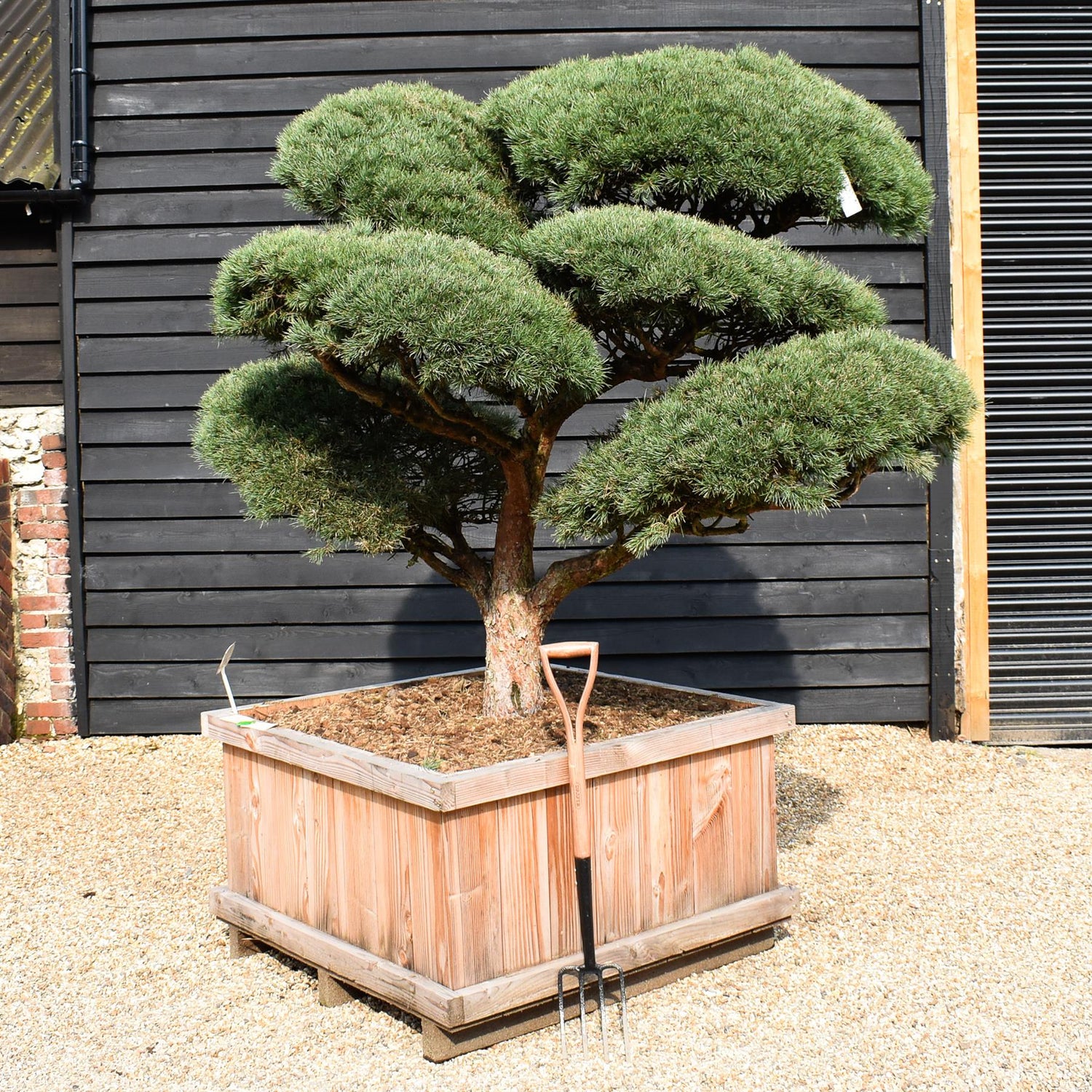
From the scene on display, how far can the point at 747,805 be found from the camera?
2.37 m

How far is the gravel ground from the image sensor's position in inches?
73.9

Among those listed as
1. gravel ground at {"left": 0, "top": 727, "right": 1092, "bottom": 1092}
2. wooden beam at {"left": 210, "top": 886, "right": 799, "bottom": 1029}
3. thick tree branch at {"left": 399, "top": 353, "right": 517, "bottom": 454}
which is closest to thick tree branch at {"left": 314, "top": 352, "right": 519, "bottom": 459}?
thick tree branch at {"left": 399, "top": 353, "right": 517, "bottom": 454}

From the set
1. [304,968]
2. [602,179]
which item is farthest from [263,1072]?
[602,179]

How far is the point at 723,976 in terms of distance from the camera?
2.24 m

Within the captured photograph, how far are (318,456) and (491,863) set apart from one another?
3.22ft

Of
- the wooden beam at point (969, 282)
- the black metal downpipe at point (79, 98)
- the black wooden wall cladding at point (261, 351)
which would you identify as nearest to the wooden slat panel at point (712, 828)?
the black wooden wall cladding at point (261, 351)

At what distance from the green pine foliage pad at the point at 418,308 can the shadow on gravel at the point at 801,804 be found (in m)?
1.70

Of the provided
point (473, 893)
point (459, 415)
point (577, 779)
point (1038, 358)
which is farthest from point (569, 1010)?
point (1038, 358)

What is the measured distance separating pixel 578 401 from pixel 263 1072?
147cm

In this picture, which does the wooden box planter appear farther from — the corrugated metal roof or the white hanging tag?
the corrugated metal roof

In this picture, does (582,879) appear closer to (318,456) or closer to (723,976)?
(723,976)

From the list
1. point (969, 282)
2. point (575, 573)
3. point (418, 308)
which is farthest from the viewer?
point (969, 282)

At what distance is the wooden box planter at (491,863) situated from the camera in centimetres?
193

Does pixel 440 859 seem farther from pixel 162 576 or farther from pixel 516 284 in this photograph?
pixel 162 576
